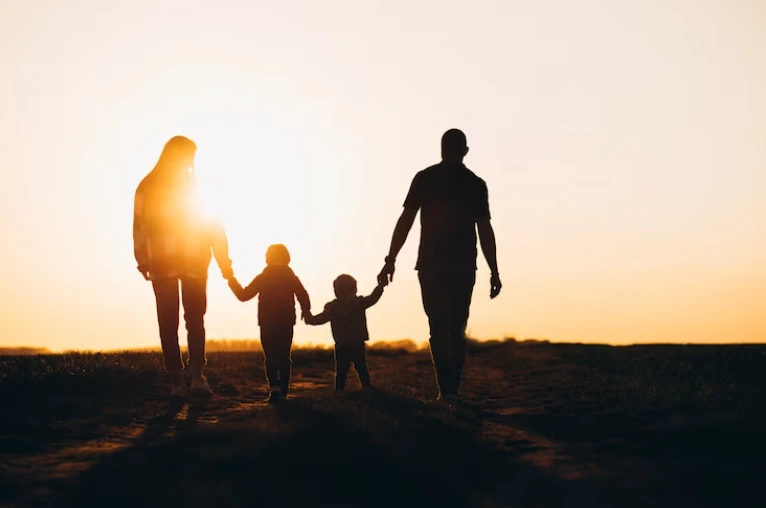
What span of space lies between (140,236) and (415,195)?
3.42 metres

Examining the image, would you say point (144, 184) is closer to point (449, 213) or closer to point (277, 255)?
point (277, 255)

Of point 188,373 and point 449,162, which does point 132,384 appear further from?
point 449,162

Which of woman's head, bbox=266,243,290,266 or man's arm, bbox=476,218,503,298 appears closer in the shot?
man's arm, bbox=476,218,503,298

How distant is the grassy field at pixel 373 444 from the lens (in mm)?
5820

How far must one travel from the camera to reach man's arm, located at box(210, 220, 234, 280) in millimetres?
11383

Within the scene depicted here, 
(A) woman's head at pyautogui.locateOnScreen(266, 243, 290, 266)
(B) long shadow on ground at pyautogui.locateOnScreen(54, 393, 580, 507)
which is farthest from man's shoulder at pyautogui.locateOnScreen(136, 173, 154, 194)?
(B) long shadow on ground at pyautogui.locateOnScreen(54, 393, 580, 507)

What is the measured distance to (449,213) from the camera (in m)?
10.4

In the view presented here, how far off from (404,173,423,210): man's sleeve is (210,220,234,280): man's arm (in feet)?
8.16

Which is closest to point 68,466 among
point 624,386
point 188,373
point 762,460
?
point 188,373

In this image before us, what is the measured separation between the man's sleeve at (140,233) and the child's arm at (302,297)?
2.03 m

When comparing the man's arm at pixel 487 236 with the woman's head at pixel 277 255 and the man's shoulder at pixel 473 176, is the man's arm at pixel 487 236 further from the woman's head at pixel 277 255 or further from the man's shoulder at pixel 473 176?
the woman's head at pixel 277 255

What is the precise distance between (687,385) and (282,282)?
18.2ft

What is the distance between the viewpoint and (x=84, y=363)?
1237 centimetres

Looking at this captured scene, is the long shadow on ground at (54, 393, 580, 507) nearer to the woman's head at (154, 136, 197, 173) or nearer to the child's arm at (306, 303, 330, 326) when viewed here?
the woman's head at (154, 136, 197, 173)
